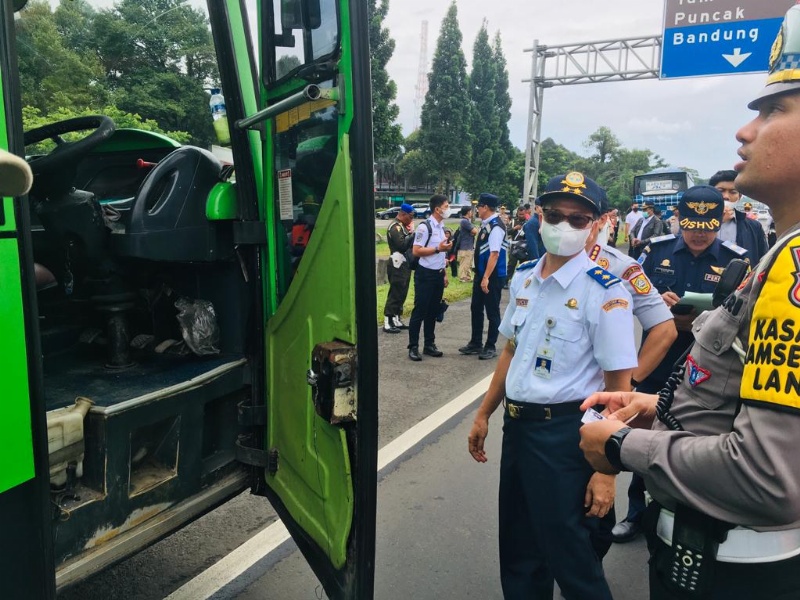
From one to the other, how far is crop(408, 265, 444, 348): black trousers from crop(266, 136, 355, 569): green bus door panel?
166 inches

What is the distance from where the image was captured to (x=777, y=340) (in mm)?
1001

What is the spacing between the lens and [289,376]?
2.11 m

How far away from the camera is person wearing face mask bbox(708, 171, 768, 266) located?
3.97 meters

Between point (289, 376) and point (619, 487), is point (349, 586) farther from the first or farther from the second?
point (619, 487)

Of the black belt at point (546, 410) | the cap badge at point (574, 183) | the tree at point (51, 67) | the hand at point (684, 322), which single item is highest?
the tree at point (51, 67)

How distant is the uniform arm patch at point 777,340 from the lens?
3.20ft

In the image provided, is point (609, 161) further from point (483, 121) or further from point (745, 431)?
point (745, 431)

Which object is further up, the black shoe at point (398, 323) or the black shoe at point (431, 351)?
the black shoe at point (398, 323)

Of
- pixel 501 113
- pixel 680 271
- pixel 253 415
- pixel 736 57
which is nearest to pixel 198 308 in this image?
pixel 253 415

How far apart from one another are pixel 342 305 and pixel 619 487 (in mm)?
2644

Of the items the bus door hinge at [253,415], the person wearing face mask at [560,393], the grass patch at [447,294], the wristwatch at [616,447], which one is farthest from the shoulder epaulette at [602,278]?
the grass patch at [447,294]

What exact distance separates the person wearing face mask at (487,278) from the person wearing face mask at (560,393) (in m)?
4.45

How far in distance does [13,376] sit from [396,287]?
6184mm

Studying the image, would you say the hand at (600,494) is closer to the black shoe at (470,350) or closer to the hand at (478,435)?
the hand at (478,435)
